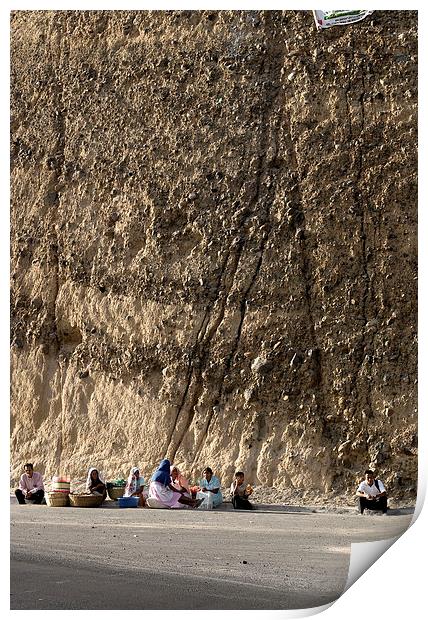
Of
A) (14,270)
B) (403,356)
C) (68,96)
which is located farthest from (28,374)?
(403,356)

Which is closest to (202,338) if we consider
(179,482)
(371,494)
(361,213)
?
(179,482)

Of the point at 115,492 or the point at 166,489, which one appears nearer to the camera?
the point at 166,489

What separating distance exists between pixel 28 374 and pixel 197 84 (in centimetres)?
282

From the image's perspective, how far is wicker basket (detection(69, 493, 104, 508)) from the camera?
7875 mm

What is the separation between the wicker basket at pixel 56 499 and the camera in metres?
7.86

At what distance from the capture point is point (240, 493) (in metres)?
8.18

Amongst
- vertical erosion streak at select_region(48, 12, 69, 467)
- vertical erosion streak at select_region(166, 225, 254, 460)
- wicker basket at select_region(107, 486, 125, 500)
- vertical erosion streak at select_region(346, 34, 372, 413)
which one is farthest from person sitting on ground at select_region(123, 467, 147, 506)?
vertical erosion streak at select_region(346, 34, 372, 413)

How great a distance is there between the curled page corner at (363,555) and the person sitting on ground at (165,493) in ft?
5.41

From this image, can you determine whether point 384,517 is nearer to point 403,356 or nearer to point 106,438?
point 403,356

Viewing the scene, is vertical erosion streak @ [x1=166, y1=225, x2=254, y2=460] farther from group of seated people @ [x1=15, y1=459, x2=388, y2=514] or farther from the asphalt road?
the asphalt road

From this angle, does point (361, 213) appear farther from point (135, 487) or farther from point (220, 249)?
point (135, 487)

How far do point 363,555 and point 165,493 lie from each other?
1.84 m

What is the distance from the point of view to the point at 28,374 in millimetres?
9430

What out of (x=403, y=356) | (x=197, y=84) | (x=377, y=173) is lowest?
(x=403, y=356)
